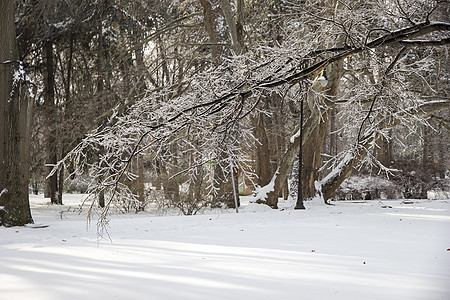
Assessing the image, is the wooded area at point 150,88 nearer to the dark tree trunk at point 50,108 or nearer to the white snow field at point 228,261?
the dark tree trunk at point 50,108

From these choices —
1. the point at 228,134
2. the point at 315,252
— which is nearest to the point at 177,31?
the point at 228,134

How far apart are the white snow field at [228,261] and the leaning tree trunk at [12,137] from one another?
0.57 meters

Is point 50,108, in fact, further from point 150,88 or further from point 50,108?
point 150,88

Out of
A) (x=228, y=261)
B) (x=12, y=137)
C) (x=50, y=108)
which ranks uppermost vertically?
(x=50, y=108)

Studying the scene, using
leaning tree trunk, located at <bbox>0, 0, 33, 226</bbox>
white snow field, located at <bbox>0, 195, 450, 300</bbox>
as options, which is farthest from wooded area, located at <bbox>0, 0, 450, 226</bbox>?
white snow field, located at <bbox>0, 195, 450, 300</bbox>

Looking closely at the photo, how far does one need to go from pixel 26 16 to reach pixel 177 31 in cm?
584

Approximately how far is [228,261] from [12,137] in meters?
6.60

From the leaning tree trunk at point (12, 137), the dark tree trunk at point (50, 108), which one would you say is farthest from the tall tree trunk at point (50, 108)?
the leaning tree trunk at point (12, 137)

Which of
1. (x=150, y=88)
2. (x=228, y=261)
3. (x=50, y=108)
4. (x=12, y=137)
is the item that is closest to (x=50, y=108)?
(x=50, y=108)

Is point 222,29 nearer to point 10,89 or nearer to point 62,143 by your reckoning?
point 62,143

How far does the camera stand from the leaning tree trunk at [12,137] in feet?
33.6

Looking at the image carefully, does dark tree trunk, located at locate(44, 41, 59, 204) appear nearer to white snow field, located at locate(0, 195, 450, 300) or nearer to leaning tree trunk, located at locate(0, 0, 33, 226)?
leaning tree trunk, located at locate(0, 0, 33, 226)

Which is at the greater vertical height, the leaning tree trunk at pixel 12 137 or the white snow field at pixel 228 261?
the leaning tree trunk at pixel 12 137

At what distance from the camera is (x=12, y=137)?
1034 centimetres
